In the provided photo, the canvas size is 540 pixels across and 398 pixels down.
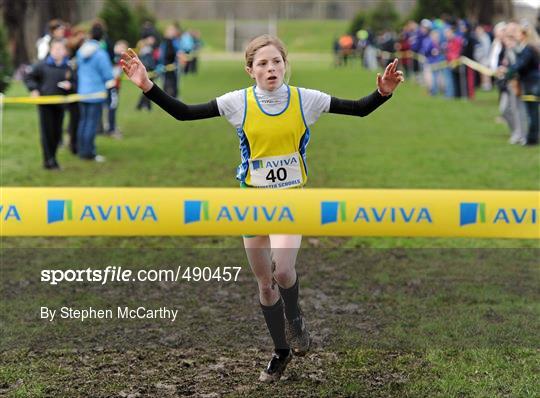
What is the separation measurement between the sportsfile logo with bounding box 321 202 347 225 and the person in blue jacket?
1048 cm

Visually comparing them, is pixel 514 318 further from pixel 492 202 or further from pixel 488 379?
pixel 492 202

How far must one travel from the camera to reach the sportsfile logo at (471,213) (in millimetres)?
5043

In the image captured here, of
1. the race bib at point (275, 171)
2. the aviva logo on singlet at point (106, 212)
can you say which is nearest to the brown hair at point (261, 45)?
the race bib at point (275, 171)

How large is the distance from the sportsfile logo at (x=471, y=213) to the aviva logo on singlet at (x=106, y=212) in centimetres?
168

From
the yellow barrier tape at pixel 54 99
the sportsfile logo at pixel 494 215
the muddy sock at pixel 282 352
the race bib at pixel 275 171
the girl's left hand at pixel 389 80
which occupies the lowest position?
the muddy sock at pixel 282 352

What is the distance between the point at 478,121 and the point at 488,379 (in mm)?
16937

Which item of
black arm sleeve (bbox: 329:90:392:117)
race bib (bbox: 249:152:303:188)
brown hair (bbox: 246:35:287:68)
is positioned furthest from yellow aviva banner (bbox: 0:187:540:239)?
brown hair (bbox: 246:35:287:68)

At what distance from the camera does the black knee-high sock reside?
566cm

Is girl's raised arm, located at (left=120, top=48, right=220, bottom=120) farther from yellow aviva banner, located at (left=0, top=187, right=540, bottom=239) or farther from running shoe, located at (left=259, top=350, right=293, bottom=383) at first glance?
running shoe, located at (left=259, top=350, right=293, bottom=383)

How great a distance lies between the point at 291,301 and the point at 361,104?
1.30 meters

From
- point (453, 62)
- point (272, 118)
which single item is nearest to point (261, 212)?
point (272, 118)

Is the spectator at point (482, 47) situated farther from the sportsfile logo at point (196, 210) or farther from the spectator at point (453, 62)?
the sportsfile logo at point (196, 210)

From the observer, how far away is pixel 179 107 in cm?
531

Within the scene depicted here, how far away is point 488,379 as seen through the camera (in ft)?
18.0
